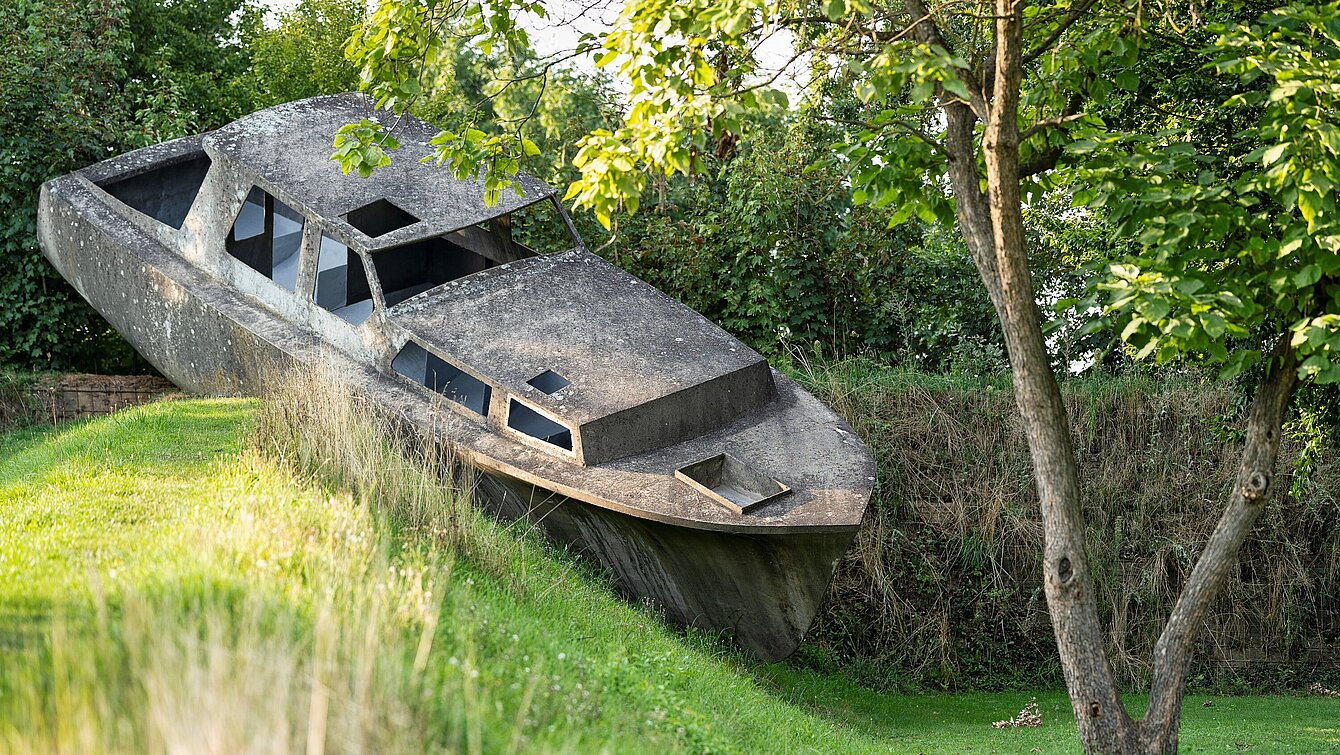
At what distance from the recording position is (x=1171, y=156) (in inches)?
250

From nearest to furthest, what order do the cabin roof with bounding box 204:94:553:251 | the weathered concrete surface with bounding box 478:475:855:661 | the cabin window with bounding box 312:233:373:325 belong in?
the weathered concrete surface with bounding box 478:475:855:661 → the cabin roof with bounding box 204:94:553:251 → the cabin window with bounding box 312:233:373:325

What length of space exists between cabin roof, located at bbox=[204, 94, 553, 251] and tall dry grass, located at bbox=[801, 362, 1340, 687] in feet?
14.8

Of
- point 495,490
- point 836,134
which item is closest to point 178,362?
point 495,490

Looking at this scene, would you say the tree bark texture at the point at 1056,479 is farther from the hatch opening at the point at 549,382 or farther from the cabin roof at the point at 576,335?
the hatch opening at the point at 549,382

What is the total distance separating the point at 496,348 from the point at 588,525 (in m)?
1.53

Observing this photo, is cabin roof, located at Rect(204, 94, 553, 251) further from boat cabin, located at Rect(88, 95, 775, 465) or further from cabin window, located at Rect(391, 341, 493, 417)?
cabin window, located at Rect(391, 341, 493, 417)

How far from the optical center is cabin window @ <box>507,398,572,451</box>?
27.1ft

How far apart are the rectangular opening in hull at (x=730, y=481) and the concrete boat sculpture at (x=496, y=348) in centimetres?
2

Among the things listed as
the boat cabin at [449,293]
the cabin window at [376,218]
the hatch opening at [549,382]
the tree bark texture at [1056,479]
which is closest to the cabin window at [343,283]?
the boat cabin at [449,293]

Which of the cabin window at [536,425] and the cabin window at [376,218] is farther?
the cabin window at [376,218]

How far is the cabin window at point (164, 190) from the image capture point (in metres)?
11.5

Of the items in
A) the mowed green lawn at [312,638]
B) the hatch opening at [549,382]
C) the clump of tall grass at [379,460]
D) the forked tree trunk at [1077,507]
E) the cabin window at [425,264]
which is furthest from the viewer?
the cabin window at [425,264]

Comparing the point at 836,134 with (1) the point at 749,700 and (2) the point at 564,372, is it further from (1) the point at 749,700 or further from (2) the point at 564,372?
(1) the point at 749,700

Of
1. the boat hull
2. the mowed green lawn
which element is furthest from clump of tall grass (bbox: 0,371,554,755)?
the boat hull
